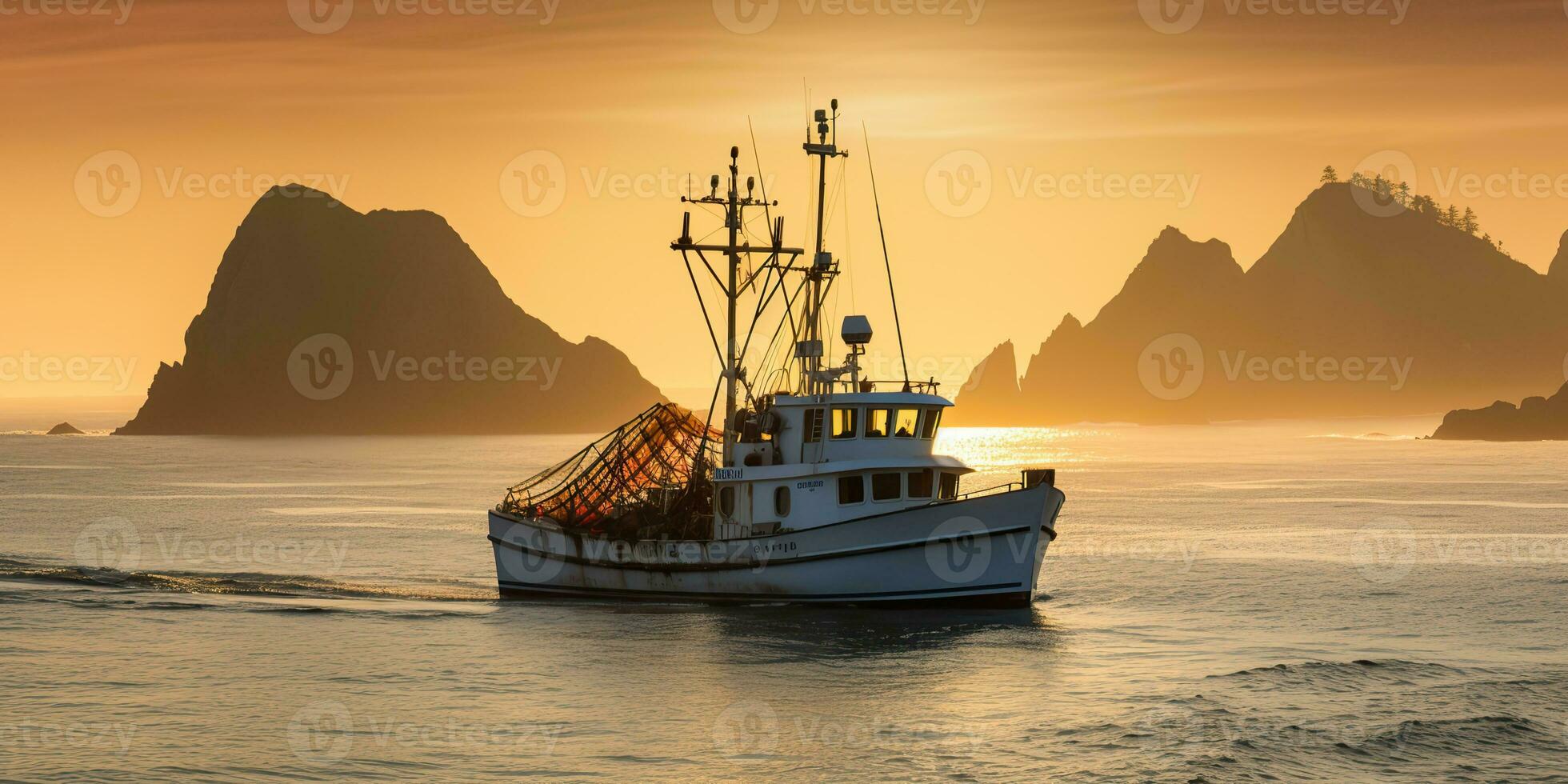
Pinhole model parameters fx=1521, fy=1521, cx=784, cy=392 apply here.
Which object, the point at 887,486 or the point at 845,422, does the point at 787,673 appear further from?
the point at 845,422

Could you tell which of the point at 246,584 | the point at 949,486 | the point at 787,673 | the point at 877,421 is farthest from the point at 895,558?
the point at 246,584

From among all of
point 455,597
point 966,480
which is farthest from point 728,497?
point 966,480

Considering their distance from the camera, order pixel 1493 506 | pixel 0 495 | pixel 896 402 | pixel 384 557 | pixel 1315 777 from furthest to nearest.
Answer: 1. pixel 0 495
2. pixel 1493 506
3. pixel 384 557
4. pixel 896 402
5. pixel 1315 777

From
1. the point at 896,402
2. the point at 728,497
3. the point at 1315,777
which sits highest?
the point at 896,402

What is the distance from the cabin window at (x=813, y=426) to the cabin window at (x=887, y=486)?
2.12 m

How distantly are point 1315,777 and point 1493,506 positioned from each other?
79.9 meters

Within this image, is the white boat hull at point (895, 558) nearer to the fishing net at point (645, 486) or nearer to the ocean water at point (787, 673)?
the ocean water at point (787, 673)

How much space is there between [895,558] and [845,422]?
4.25 metres

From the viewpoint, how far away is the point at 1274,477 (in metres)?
148

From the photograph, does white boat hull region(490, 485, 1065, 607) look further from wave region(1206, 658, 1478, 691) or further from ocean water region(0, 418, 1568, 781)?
wave region(1206, 658, 1478, 691)

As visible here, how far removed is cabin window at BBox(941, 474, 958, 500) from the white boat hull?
2561 mm

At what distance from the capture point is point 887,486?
42.5 m

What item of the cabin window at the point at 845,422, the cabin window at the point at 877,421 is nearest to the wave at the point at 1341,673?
the cabin window at the point at 877,421

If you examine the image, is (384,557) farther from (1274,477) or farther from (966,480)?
(1274,477)
